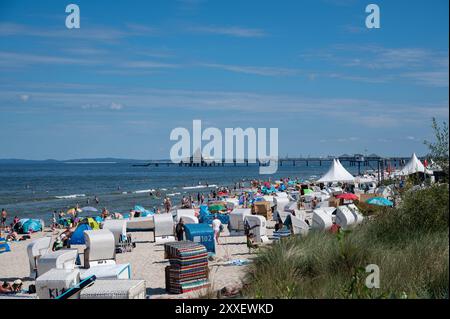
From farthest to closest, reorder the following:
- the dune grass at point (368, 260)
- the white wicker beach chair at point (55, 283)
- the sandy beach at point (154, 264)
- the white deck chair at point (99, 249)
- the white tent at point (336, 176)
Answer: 1. the white tent at point (336, 176)
2. the white deck chair at point (99, 249)
3. the sandy beach at point (154, 264)
4. the white wicker beach chair at point (55, 283)
5. the dune grass at point (368, 260)

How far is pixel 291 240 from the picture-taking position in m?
8.15

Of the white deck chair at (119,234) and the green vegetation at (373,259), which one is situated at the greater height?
the green vegetation at (373,259)

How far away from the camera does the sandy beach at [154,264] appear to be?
10.8 m

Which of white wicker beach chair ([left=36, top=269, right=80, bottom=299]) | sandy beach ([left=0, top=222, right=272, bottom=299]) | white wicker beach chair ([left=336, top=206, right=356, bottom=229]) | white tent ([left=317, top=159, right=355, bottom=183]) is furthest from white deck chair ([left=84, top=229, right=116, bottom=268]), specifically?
white tent ([left=317, top=159, right=355, bottom=183])

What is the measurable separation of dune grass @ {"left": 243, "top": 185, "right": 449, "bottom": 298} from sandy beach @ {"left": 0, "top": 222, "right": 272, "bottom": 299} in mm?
2245

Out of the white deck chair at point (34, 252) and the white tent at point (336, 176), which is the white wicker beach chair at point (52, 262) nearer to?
the white deck chair at point (34, 252)

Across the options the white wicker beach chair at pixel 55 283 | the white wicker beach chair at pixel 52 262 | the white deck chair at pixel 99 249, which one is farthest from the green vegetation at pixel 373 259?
the white deck chair at pixel 99 249

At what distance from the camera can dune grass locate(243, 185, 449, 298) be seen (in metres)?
5.82

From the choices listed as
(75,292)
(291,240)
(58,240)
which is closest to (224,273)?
(291,240)

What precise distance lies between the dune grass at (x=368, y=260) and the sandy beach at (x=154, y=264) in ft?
7.37

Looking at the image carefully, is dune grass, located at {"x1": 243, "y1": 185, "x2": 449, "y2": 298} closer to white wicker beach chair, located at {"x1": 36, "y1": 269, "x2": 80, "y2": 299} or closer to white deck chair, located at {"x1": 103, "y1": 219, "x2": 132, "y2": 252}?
white wicker beach chair, located at {"x1": 36, "y1": 269, "x2": 80, "y2": 299}

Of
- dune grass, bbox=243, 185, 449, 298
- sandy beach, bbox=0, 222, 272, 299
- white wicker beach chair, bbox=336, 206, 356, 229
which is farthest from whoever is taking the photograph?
white wicker beach chair, bbox=336, 206, 356, 229
